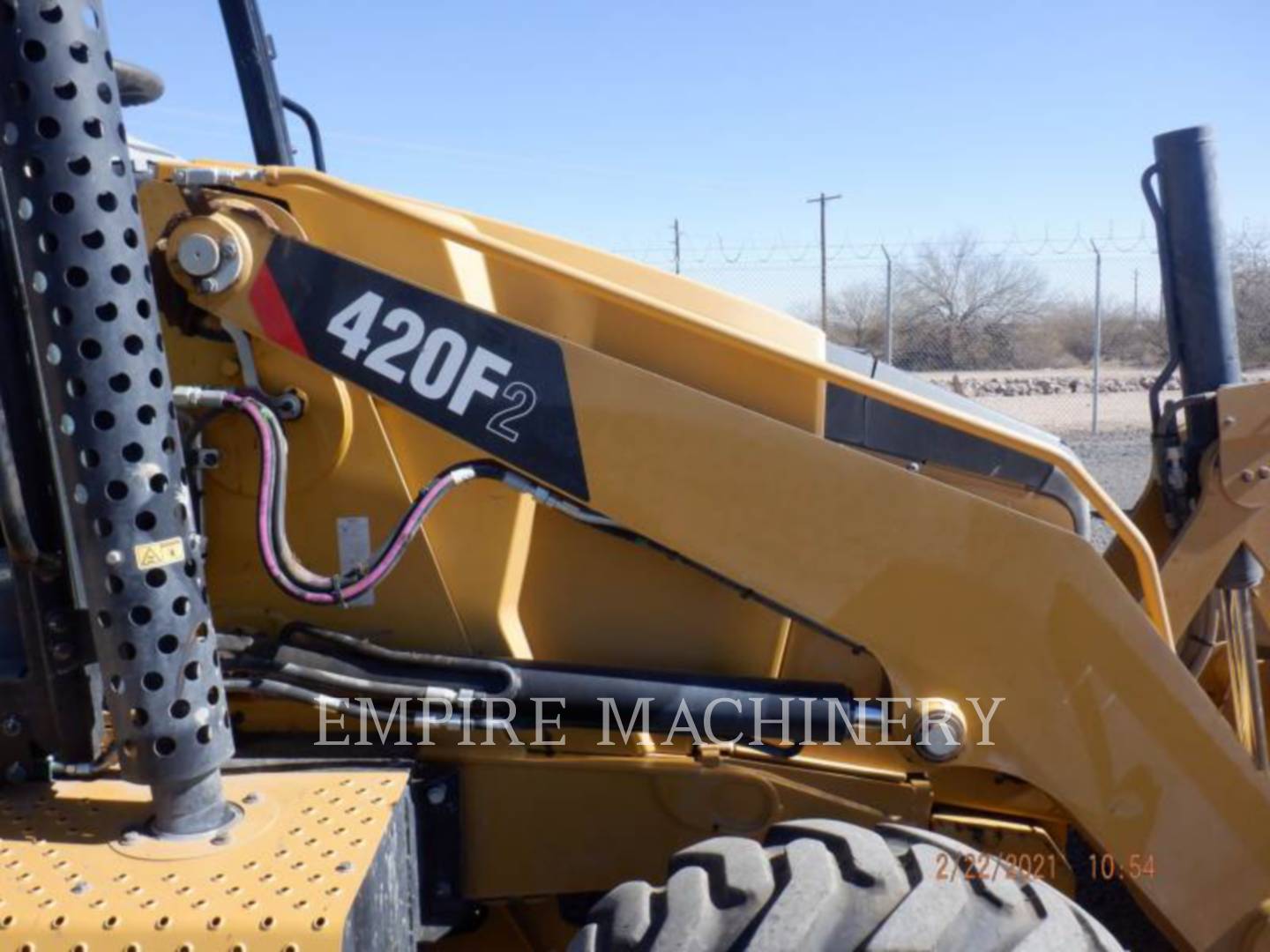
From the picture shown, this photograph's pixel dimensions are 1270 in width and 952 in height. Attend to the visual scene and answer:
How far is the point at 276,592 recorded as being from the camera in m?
2.18

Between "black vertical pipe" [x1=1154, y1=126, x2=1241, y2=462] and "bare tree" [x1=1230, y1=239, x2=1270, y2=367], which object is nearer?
"black vertical pipe" [x1=1154, y1=126, x2=1241, y2=462]

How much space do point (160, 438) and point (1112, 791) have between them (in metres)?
1.72

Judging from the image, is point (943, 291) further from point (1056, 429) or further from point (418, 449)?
point (418, 449)

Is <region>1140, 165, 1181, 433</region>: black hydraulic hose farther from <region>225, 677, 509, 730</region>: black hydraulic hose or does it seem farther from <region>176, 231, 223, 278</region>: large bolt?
<region>176, 231, 223, 278</region>: large bolt

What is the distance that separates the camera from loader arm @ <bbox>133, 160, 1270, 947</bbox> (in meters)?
2.03

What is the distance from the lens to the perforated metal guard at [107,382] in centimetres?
150

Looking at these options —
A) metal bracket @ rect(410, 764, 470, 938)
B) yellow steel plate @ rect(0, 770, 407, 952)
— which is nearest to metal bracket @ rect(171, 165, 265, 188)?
yellow steel plate @ rect(0, 770, 407, 952)

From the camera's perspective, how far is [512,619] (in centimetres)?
225

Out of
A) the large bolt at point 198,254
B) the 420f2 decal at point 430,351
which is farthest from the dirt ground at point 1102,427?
the large bolt at point 198,254

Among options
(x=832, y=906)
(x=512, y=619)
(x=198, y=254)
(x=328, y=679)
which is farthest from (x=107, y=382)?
(x=832, y=906)

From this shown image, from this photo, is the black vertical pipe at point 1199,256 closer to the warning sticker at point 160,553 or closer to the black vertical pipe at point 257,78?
the black vertical pipe at point 257,78

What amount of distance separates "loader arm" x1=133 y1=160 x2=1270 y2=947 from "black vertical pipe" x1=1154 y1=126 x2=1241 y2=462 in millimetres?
815
